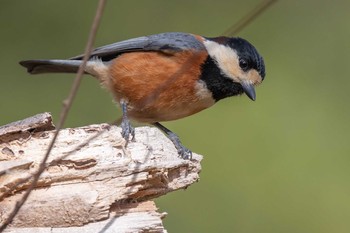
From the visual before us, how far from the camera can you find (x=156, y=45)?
3.24m

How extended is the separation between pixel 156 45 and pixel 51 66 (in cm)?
43

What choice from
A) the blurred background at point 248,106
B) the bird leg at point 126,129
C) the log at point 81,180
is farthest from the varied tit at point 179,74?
the blurred background at point 248,106

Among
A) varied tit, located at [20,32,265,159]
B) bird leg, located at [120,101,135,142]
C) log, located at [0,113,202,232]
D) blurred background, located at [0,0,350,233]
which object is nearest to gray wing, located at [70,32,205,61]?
varied tit, located at [20,32,265,159]

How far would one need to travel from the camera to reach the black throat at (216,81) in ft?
10.4

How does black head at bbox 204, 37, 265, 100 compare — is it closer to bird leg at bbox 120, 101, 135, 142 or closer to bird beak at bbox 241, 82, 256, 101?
bird beak at bbox 241, 82, 256, 101

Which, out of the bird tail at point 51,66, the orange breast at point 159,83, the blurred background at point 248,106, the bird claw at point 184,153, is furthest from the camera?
the blurred background at point 248,106

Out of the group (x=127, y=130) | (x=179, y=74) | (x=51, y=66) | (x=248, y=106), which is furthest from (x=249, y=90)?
(x=248, y=106)

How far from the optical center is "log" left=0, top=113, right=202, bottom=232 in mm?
2549

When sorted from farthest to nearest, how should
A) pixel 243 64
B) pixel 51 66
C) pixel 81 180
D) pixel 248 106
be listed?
pixel 248 106, pixel 51 66, pixel 243 64, pixel 81 180

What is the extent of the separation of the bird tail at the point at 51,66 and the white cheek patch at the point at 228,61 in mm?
500

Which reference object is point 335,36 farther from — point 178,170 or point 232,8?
point 178,170

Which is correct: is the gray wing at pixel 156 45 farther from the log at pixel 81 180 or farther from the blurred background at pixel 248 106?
the blurred background at pixel 248 106

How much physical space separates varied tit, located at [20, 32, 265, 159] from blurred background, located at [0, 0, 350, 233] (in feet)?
3.02

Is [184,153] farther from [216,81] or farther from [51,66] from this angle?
[51,66]
